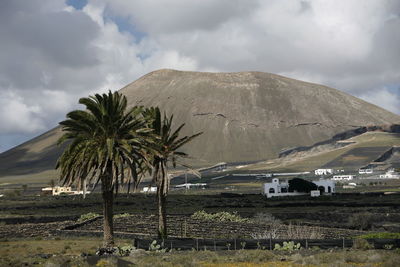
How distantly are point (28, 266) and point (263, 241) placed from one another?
14110mm

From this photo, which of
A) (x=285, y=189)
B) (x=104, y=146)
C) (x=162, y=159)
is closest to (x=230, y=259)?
(x=104, y=146)

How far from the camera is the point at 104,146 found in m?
39.8

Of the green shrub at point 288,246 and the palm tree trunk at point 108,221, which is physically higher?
the palm tree trunk at point 108,221

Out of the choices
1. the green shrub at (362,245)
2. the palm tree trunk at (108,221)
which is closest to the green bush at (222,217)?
the palm tree trunk at (108,221)

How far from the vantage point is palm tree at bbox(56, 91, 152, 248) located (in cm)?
3934

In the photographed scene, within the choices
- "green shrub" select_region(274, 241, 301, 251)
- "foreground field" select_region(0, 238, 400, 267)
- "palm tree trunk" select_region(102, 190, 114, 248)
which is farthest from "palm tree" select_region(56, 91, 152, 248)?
"green shrub" select_region(274, 241, 301, 251)

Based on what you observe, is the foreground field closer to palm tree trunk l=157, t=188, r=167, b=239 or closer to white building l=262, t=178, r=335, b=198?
palm tree trunk l=157, t=188, r=167, b=239

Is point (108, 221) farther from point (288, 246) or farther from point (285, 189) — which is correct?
point (285, 189)

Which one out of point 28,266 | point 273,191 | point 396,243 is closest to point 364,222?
point 396,243

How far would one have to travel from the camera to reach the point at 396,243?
115 feet

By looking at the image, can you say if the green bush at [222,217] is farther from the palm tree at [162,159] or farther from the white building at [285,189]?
the white building at [285,189]

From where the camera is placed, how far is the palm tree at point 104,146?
39.3 m

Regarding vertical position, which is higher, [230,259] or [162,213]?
[162,213]

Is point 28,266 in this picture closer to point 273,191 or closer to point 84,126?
point 84,126
